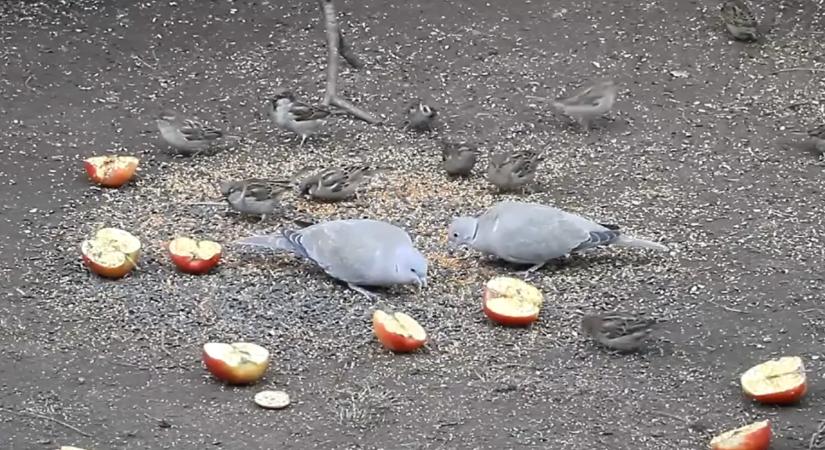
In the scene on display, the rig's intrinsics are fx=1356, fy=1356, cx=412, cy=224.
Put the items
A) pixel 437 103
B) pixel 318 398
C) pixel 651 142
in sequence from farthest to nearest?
pixel 437 103 → pixel 651 142 → pixel 318 398

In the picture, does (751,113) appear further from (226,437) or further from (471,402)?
(226,437)

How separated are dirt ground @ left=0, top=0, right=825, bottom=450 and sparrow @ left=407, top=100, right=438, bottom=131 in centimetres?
12

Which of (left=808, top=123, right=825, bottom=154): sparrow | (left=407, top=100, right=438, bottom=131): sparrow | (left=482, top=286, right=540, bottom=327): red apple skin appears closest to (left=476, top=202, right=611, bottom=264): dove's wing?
(left=482, top=286, right=540, bottom=327): red apple skin

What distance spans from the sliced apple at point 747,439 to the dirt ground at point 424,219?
18 cm

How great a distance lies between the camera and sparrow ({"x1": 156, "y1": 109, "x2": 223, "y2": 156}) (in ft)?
26.2

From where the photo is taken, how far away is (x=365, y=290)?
20.7 feet

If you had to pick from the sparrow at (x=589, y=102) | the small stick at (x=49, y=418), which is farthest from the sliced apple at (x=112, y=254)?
the sparrow at (x=589, y=102)

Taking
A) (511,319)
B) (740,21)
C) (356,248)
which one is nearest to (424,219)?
(356,248)

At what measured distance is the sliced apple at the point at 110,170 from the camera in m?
7.58

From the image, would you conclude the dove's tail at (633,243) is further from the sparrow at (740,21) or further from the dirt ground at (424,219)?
the sparrow at (740,21)

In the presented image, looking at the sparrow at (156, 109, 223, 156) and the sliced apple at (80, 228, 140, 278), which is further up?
the sliced apple at (80, 228, 140, 278)

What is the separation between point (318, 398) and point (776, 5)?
20.8 feet

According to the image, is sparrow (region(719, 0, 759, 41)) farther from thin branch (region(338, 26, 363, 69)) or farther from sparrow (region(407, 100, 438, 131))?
thin branch (region(338, 26, 363, 69))

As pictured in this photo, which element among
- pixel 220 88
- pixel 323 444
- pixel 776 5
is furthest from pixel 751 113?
pixel 323 444
